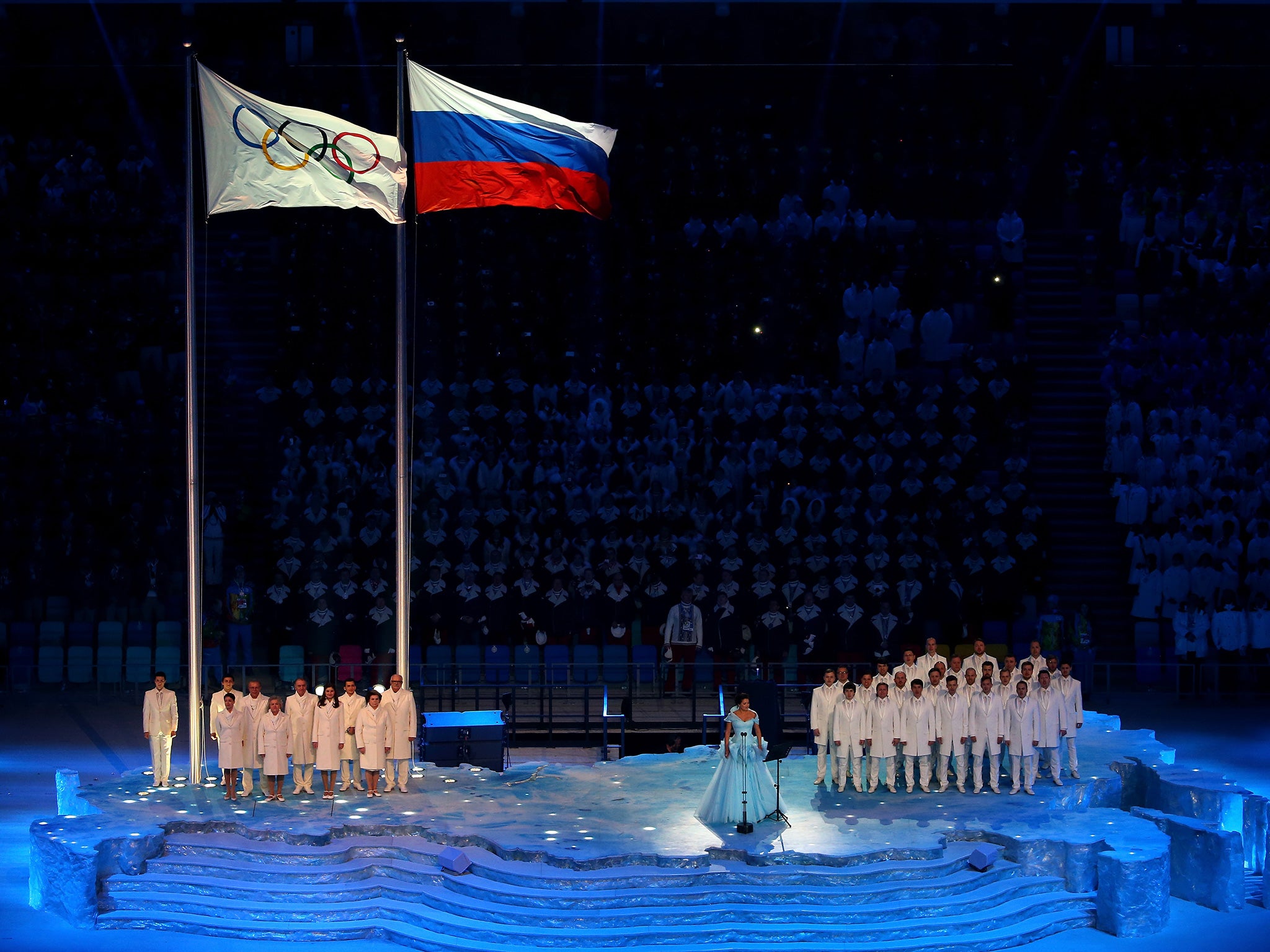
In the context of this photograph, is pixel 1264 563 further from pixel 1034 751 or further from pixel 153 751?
pixel 153 751

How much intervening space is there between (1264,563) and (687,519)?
9.06 meters

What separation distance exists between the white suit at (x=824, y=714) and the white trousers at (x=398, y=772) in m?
4.68

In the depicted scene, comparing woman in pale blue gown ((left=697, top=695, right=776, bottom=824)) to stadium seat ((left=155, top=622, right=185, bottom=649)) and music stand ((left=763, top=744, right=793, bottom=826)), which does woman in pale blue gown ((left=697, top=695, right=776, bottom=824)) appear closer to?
music stand ((left=763, top=744, right=793, bottom=826))

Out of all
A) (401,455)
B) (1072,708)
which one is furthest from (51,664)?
(1072,708)

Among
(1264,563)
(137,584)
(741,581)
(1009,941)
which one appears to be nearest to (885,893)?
(1009,941)

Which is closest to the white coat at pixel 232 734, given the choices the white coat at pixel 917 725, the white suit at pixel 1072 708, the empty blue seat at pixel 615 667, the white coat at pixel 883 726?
the white coat at pixel 883 726

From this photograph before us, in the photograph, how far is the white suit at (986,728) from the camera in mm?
19078

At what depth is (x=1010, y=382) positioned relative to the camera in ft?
91.7

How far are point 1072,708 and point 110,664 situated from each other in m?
14.3

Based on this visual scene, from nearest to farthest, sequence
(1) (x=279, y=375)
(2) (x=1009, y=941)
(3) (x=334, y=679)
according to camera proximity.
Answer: (2) (x=1009, y=941) → (3) (x=334, y=679) → (1) (x=279, y=375)

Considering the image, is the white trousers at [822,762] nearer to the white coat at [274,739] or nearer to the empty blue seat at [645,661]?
the empty blue seat at [645,661]

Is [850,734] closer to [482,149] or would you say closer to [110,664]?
[482,149]

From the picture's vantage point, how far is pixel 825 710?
19.5m

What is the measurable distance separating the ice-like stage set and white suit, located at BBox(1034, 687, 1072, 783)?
0.87m
